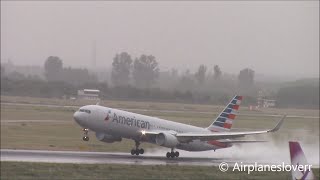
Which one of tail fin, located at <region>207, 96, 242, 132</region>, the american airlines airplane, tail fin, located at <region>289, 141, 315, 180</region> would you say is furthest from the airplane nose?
tail fin, located at <region>289, 141, 315, 180</region>

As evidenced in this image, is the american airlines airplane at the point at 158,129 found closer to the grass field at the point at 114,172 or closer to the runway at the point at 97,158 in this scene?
the runway at the point at 97,158

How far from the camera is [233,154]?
42.1m

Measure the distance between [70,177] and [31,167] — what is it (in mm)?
3159

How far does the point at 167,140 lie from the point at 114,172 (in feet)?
32.8

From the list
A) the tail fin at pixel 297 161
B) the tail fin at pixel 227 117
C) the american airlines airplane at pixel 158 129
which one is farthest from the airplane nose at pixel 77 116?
the tail fin at pixel 297 161

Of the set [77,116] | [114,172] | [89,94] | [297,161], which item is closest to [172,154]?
[77,116]

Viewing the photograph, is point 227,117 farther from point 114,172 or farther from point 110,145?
point 114,172

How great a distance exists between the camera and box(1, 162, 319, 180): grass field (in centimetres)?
2912

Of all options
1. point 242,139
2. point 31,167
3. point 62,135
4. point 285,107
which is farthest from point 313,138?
point 31,167

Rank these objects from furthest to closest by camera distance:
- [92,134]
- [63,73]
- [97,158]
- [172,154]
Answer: [63,73], [92,134], [172,154], [97,158]

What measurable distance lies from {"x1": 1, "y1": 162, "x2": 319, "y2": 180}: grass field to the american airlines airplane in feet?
16.3

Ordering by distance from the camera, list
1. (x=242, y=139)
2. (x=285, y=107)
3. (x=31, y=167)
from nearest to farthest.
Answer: (x=31, y=167), (x=285, y=107), (x=242, y=139)

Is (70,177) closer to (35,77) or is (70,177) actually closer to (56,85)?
(56,85)

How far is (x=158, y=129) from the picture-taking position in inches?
1597
